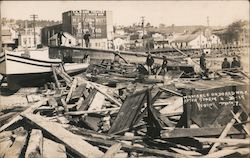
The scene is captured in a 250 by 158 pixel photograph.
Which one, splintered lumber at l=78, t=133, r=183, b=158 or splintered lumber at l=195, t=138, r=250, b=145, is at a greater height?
splintered lumber at l=195, t=138, r=250, b=145

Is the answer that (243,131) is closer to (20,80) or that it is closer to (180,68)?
(20,80)

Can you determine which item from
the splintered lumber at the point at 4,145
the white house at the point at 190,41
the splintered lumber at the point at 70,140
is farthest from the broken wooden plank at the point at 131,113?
the white house at the point at 190,41

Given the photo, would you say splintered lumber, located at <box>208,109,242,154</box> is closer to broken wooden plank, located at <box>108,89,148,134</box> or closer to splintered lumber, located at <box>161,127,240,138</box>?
splintered lumber, located at <box>161,127,240,138</box>

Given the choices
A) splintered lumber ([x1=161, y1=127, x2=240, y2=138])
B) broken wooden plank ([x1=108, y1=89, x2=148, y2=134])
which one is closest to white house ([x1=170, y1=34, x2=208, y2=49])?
broken wooden plank ([x1=108, y1=89, x2=148, y2=134])

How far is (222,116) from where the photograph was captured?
18.1 feet

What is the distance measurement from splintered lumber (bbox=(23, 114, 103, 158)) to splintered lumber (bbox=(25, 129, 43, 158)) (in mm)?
180

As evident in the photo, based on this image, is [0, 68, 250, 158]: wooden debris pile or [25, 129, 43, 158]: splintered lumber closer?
[25, 129, 43, 158]: splintered lumber

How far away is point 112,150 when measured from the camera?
491 cm

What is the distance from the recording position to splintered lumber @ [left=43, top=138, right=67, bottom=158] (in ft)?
15.8

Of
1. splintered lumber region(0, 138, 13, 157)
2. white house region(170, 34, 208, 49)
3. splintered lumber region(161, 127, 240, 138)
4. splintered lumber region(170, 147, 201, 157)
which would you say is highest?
white house region(170, 34, 208, 49)

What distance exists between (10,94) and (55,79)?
183cm

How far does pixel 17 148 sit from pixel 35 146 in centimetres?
50

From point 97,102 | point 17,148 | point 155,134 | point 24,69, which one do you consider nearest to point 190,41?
point 24,69

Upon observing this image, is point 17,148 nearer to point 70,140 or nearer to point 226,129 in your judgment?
point 70,140
